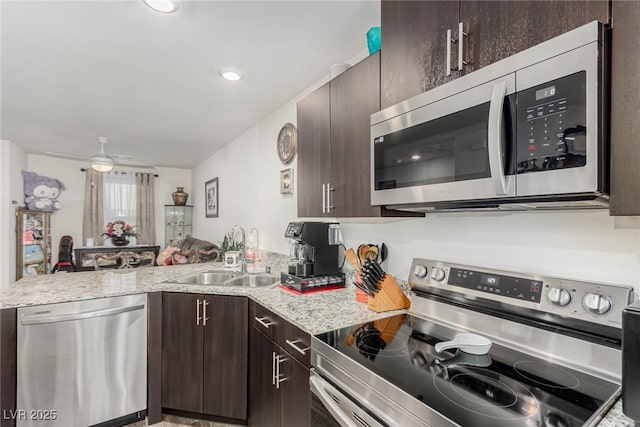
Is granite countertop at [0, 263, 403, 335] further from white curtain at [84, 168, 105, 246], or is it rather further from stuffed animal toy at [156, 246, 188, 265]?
white curtain at [84, 168, 105, 246]

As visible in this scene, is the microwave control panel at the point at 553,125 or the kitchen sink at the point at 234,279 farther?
the kitchen sink at the point at 234,279

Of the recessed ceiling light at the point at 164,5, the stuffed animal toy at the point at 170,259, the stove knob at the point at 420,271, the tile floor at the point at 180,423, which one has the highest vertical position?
the recessed ceiling light at the point at 164,5

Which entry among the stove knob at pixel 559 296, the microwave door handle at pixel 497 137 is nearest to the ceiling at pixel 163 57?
the microwave door handle at pixel 497 137

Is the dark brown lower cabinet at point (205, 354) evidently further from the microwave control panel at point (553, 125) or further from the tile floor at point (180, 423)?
the microwave control panel at point (553, 125)

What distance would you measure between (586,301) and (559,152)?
1.61ft

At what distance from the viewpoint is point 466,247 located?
4.53ft

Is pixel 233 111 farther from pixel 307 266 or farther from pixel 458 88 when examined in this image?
pixel 458 88

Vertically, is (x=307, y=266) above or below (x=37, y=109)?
below

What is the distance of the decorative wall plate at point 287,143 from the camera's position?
2.73 meters

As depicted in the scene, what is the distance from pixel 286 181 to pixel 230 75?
95cm

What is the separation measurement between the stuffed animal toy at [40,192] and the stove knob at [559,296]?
688 centimetres

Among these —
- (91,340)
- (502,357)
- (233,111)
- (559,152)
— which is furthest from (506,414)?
(233,111)

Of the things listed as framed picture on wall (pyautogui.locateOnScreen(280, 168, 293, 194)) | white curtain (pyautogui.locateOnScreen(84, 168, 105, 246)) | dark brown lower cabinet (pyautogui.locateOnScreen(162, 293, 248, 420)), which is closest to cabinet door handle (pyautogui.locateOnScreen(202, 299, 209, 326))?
dark brown lower cabinet (pyautogui.locateOnScreen(162, 293, 248, 420))

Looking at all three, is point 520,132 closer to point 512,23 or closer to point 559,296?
point 512,23
